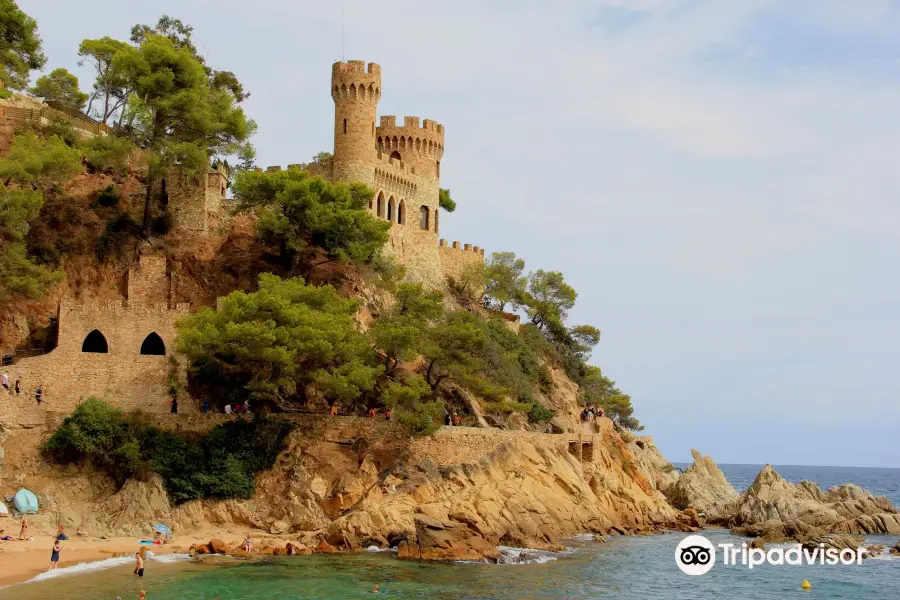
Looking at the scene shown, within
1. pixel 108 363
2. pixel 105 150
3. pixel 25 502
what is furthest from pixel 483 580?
pixel 105 150

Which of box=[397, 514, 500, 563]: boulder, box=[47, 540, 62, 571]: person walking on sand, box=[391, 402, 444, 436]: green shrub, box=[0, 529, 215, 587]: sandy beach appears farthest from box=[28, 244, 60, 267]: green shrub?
box=[397, 514, 500, 563]: boulder

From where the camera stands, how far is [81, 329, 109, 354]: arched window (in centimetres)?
4000

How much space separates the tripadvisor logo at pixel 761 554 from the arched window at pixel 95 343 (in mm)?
21537

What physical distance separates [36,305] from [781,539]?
30.6m

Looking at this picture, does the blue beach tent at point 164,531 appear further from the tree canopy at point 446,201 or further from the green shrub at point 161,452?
the tree canopy at point 446,201

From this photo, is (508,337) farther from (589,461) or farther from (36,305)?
(36,305)

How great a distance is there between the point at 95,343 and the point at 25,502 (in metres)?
6.99

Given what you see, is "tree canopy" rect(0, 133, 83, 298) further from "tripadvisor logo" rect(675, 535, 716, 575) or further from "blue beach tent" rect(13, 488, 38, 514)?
"tripadvisor logo" rect(675, 535, 716, 575)

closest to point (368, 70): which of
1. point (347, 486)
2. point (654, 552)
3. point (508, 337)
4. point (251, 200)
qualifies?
point (251, 200)

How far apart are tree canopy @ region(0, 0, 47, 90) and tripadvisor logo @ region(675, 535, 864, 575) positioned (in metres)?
37.3

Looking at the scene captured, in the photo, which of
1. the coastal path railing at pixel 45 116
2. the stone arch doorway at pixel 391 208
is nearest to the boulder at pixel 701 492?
the stone arch doorway at pixel 391 208

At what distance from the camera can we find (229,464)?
38.0 m

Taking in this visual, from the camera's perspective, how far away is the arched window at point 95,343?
40000 millimetres

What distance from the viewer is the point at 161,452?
37562mm
